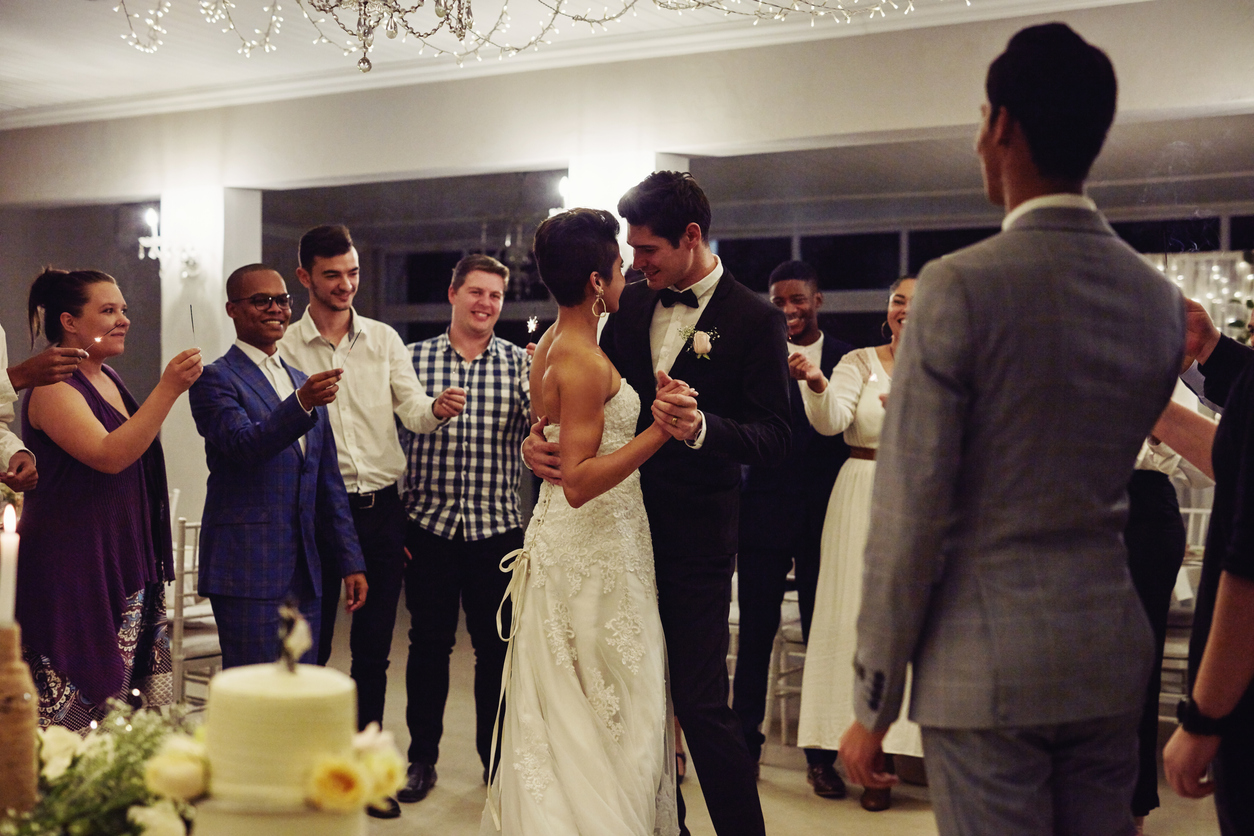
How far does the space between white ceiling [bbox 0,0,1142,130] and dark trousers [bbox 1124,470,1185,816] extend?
2151mm

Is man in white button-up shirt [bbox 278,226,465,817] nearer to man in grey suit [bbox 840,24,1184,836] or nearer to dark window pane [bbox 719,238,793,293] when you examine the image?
man in grey suit [bbox 840,24,1184,836]

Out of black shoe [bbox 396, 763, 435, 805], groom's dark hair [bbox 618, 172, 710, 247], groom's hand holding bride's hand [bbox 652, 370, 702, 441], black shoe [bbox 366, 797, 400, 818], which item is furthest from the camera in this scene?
black shoe [bbox 396, 763, 435, 805]

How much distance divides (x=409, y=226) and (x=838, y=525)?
7.21 metres

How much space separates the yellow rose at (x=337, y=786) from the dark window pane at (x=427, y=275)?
31.8ft

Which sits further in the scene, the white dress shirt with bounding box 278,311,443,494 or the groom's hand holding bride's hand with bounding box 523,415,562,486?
the white dress shirt with bounding box 278,311,443,494

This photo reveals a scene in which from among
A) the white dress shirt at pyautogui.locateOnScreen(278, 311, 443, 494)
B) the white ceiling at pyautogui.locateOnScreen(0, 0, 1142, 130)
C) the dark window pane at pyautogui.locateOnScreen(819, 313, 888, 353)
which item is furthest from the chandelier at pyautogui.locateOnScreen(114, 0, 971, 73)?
the dark window pane at pyautogui.locateOnScreen(819, 313, 888, 353)

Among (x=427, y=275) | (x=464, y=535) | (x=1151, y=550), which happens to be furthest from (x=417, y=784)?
(x=427, y=275)

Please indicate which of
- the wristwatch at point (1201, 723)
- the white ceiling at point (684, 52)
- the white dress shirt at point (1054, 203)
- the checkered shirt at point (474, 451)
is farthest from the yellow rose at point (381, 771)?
the white ceiling at point (684, 52)

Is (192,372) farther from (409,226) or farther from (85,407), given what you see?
(409,226)

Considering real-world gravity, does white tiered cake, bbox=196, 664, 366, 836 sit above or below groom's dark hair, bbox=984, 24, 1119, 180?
below

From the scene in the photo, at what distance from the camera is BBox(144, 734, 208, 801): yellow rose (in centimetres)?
105

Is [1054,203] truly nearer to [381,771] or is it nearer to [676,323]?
[381,771]

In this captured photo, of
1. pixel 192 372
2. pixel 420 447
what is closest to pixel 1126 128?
pixel 420 447

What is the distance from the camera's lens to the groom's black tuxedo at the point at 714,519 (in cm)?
250
